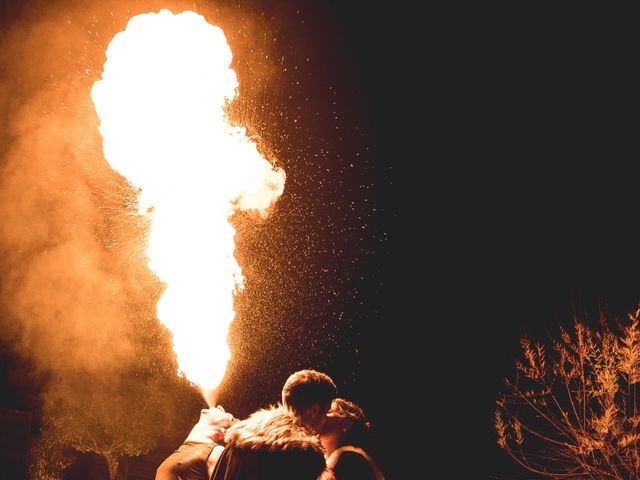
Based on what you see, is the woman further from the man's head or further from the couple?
the man's head

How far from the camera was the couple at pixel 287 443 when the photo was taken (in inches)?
111


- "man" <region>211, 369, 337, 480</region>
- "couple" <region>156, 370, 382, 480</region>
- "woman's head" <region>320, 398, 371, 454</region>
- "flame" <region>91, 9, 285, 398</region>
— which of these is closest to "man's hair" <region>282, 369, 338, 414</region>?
"couple" <region>156, 370, 382, 480</region>

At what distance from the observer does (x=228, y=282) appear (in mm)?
6359

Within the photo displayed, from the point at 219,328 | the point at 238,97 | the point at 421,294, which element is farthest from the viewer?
the point at 421,294

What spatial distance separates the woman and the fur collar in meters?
0.50

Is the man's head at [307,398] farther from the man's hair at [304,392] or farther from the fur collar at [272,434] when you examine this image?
the fur collar at [272,434]

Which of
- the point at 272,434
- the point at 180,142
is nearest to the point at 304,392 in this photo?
the point at 272,434

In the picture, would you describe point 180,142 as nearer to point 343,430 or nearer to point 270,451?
point 343,430

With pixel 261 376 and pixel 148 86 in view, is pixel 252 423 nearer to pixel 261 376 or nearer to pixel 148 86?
pixel 148 86

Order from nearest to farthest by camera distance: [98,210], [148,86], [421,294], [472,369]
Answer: [148,86] < [98,210] < [472,369] < [421,294]

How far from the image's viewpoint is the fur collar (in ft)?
9.27

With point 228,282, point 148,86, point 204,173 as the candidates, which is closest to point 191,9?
point 148,86

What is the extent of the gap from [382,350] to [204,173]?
18747mm

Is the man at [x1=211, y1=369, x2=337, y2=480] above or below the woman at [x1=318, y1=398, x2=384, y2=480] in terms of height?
above
